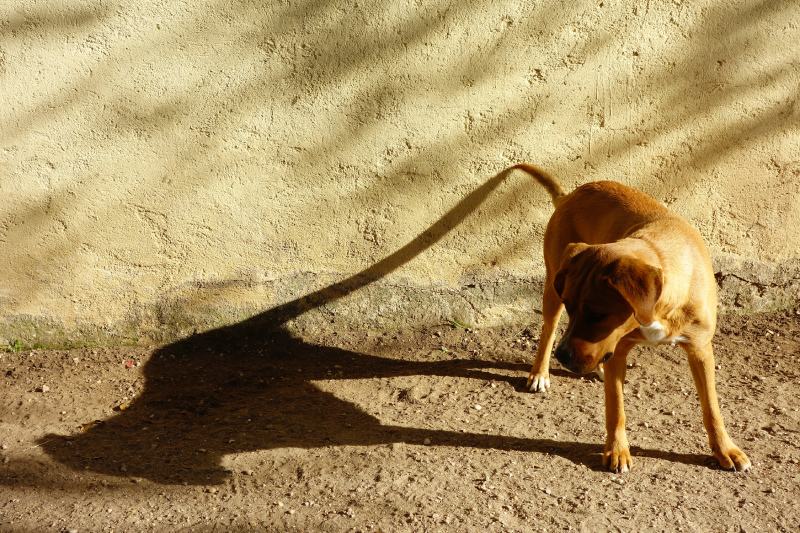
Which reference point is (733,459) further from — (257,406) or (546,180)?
(257,406)

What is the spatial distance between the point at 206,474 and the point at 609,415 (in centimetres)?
186

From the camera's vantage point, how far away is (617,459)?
3.52 metres

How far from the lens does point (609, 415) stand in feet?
11.9

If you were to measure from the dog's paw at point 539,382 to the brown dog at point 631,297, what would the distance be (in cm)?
72

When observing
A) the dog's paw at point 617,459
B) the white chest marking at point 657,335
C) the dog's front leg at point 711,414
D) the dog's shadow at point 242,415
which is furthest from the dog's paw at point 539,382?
the white chest marking at point 657,335

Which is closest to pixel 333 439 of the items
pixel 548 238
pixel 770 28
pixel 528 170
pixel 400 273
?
pixel 400 273

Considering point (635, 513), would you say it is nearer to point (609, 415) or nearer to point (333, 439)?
point (609, 415)

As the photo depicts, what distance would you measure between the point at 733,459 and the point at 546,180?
1800mm

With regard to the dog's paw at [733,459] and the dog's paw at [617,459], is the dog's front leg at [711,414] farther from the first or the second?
the dog's paw at [617,459]

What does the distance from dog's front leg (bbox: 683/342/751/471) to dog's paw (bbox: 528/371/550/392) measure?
3.10ft

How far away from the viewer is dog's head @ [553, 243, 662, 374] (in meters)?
2.92

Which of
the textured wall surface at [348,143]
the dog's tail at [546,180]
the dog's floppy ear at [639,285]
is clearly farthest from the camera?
the dog's tail at [546,180]

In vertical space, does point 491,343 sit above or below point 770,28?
below

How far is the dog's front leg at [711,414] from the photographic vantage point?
3.49 m
